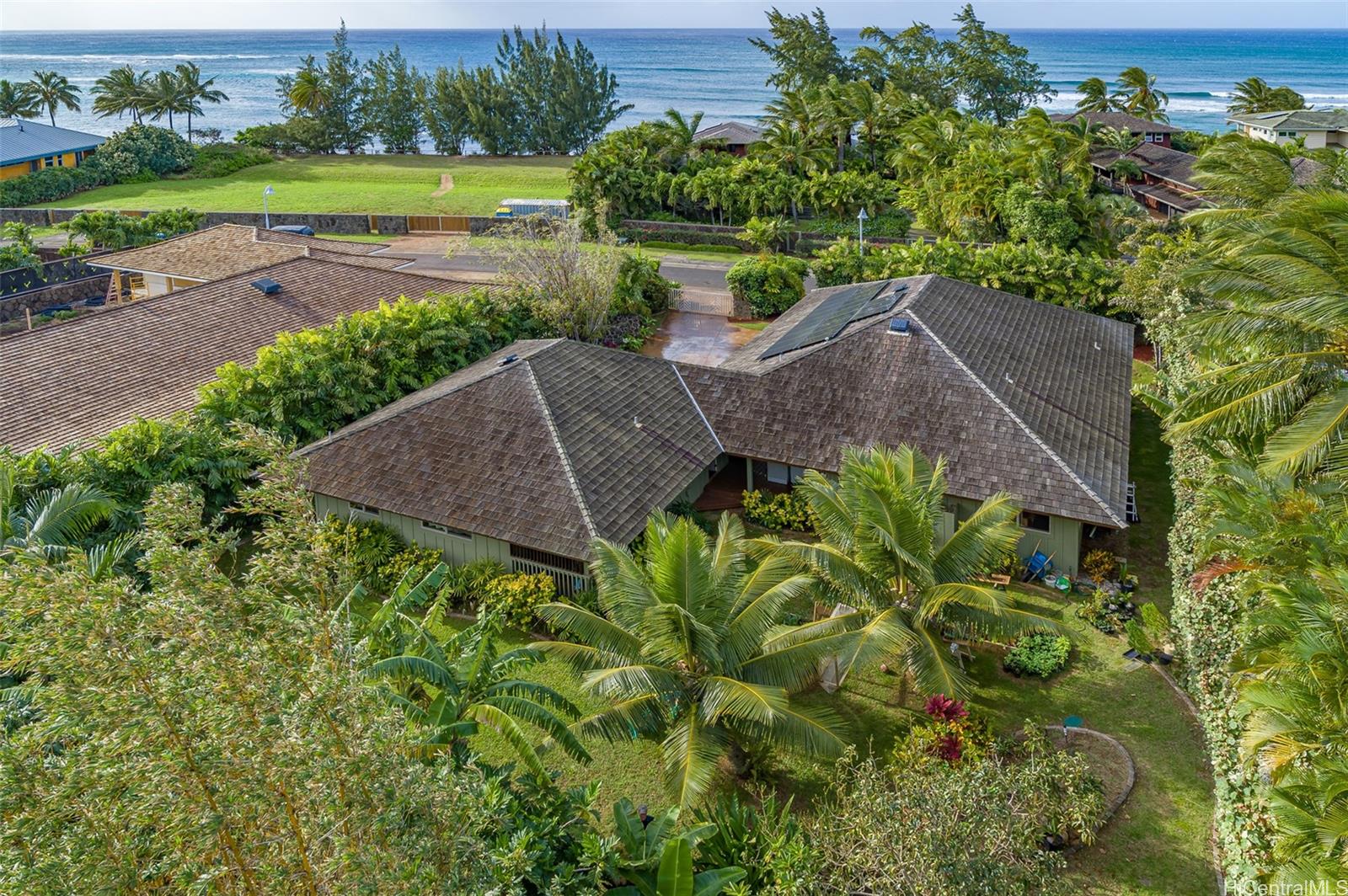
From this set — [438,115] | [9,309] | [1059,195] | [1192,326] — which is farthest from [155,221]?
[1192,326]

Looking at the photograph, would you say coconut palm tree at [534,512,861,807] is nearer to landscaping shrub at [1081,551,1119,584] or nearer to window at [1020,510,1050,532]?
window at [1020,510,1050,532]

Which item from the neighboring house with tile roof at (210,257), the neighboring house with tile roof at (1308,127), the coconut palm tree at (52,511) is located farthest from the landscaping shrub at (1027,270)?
the coconut palm tree at (52,511)

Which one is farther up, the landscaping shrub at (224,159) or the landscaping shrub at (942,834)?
the landscaping shrub at (224,159)

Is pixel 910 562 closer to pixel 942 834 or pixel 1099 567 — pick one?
pixel 942 834

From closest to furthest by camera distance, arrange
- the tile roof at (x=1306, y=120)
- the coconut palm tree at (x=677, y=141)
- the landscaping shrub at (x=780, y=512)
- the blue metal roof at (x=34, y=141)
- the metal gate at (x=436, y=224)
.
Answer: the landscaping shrub at (x=780, y=512) → the tile roof at (x=1306, y=120) → the coconut palm tree at (x=677, y=141) → the metal gate at (x=436, y=224) → the blue metal roof at (x=34, y=141)

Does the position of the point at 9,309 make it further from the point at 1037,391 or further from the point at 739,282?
the point at 1037,391

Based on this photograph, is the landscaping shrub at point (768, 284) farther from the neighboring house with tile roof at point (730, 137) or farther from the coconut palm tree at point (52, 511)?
the coconut palm tree at point (52, 511)
